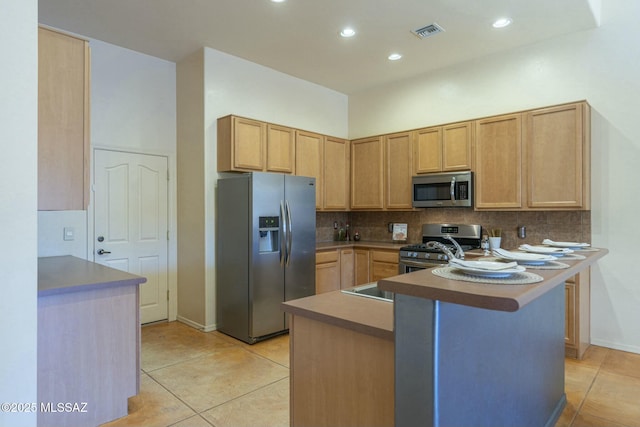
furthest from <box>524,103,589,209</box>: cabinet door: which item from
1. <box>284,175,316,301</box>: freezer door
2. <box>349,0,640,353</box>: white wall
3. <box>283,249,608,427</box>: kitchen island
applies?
<box>284,175,316,301</box>: freezer door

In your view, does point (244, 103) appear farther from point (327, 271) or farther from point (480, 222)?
point (480, 222)

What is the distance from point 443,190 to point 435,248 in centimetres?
81

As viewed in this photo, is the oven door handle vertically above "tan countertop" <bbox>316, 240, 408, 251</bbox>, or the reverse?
the oven door handle

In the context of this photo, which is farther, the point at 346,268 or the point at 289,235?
the point at 346,268

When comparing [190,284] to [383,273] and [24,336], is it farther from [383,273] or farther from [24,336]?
[24,336]

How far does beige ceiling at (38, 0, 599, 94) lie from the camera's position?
10.7 feet

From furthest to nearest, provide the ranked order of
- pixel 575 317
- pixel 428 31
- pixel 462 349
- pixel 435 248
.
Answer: pixel 435 248 < pixel 428 31 < pixel 575 317 < pixel 462 349

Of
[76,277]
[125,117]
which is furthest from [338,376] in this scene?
[125,117]

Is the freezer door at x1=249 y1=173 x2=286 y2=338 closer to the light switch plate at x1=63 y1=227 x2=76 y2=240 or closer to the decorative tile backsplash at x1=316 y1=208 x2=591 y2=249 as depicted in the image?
the decorative tile backsplash at x1=316 y1=208 x2=591 y2=249

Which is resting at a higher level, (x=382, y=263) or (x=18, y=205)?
(x=18, y=205)

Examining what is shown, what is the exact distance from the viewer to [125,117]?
4168 mm

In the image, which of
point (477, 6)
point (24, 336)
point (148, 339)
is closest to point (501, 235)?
point (477, 6)

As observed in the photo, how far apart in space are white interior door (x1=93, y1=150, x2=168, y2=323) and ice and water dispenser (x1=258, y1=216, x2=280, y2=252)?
138 cm

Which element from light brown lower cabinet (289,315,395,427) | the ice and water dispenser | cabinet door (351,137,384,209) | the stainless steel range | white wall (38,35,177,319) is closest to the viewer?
light brown lower cabinet (289,315,395,427)
